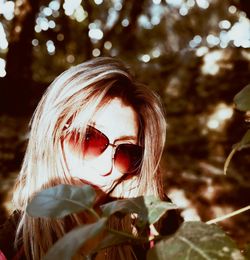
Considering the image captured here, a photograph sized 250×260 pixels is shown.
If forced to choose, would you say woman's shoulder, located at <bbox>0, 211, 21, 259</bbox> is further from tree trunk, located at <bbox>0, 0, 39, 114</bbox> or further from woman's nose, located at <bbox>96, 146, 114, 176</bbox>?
tree trunk, located at <bbox>0, 0, 39, 114</bbox>

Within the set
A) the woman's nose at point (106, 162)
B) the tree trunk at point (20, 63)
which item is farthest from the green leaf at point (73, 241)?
the tree trunk at point (20, 63)

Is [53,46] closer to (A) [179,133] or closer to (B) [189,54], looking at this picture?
(B) [189,54]

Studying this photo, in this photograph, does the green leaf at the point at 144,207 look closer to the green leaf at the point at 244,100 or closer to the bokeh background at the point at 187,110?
the green leaf at the point at 244,100

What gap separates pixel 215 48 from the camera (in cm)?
376

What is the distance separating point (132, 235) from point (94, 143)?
94 cm

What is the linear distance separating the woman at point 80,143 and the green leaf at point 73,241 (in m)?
0.90

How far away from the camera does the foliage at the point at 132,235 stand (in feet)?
1.36

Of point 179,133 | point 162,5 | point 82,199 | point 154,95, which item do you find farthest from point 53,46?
point 82,199

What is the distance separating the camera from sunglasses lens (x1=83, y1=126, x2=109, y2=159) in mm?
1388

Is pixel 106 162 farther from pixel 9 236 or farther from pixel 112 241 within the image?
pixel 112 241

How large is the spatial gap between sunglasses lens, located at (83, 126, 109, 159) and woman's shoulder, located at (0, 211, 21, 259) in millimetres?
365

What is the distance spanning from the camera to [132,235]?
0.48 meters

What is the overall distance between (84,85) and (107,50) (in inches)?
182

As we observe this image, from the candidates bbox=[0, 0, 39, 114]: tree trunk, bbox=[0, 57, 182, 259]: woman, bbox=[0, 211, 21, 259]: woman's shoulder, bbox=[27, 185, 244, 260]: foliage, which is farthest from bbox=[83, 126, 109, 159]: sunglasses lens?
bbox=[0, 0, 39, 114]: tree trunk
